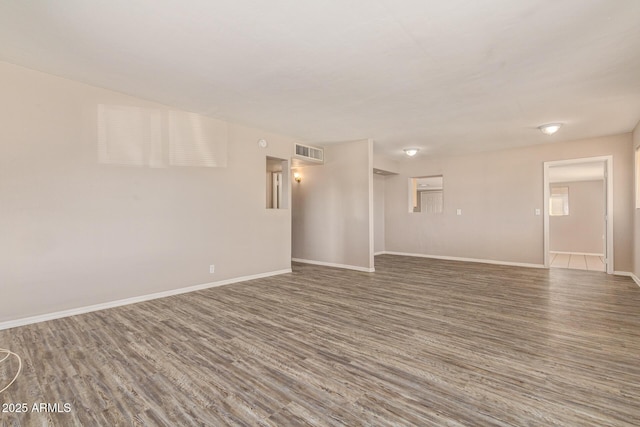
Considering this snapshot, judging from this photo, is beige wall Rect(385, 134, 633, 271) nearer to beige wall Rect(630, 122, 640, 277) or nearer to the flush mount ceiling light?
beige wall Rect(630, 122, 640, 277)

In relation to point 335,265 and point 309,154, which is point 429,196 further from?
point 309,154

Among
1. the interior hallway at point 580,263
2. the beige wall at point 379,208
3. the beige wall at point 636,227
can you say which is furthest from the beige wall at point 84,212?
the interior hallway at point 580,263

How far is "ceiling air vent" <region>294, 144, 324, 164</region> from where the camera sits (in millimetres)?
6320

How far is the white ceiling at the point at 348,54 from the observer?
2295 mm

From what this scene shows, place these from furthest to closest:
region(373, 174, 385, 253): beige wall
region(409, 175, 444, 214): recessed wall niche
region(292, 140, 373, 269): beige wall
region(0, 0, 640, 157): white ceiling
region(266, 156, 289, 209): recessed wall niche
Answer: region(409, 175, 444, 214): recessed wall niche < region(373, 174, 385, 253): beige wall < region(292, 140, 373, 269): beige wall < region(266, 156, 289, 209): recessed wall niche < region(0, 0, 640, 157): white ceiling

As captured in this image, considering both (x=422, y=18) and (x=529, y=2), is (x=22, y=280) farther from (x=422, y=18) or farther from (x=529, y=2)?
(x=529, y=2)

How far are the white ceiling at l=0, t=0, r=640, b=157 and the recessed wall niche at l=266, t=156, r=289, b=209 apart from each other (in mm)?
1621

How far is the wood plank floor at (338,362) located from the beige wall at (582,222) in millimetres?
6122

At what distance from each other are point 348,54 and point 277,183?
419 cm

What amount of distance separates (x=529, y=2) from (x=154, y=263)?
4.78 meters

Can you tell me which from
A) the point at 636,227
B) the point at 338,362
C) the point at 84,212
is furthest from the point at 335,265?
A: the point at 636,227

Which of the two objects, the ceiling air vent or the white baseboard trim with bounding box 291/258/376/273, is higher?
the ceiling air vent

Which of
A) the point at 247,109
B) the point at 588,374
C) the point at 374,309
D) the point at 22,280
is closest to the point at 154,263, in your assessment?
the point at 22,280

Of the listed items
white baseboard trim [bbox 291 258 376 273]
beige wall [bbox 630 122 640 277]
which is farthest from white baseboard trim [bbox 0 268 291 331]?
beige wall [bbox 630 122 640 277]
